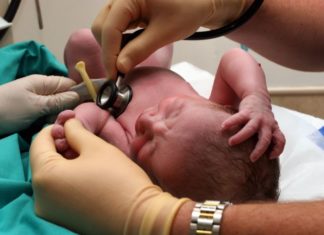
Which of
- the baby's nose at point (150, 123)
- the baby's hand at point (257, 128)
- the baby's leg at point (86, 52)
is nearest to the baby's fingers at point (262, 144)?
the baby's hand at point (257, 128)

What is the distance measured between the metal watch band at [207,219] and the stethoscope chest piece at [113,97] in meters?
0.50

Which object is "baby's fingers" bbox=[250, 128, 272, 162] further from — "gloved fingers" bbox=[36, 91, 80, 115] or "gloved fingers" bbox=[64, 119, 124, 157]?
"gloved fingers" bbox=[36, 91, 80, 115]

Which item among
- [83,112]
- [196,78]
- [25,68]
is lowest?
[196,78]

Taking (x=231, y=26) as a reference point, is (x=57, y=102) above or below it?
below

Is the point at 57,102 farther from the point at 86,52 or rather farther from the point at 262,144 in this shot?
the point at 262,144

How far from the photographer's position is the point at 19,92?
52.4 inches

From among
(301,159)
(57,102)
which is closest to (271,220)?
(301,159)

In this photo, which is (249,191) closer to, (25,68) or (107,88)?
(107,88)

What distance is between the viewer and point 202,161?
895 mm

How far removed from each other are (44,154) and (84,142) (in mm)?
74

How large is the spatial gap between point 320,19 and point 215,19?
0.25 m

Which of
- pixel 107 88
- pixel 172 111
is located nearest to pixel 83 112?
pixel 107 88

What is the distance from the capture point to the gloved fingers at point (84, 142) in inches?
32.0

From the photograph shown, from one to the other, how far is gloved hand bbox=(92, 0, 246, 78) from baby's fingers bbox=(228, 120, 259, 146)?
258 millimetres
